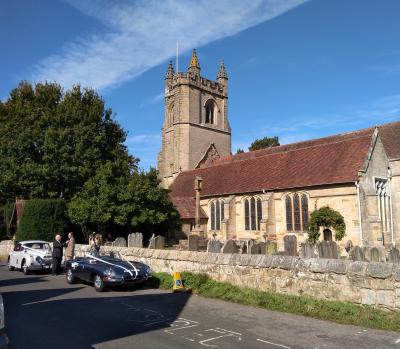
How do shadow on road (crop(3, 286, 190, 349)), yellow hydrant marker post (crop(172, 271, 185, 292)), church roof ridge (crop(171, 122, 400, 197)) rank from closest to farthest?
1. shadow on road (crop(3, 286, 190, 349))
2. yellow hydrant marker post (crop(172, 271, 185, 292))
3. church roof ridge (crop(171, 122, 400, 197))

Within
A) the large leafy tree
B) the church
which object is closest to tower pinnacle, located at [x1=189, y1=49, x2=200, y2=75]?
the church

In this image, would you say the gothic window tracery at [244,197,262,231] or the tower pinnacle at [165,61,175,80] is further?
the tower pinnacle at [165,61,175,80]

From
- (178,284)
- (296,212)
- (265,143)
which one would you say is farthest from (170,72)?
(178,284)

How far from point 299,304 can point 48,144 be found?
A: 24.7 metres

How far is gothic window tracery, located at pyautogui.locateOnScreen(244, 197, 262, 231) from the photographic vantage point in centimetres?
3195

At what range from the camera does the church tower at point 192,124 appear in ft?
166

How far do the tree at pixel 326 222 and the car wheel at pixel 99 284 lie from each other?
17.3 metres

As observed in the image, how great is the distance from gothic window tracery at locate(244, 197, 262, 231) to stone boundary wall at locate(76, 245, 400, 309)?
61.0ft

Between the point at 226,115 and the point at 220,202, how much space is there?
25199 mm

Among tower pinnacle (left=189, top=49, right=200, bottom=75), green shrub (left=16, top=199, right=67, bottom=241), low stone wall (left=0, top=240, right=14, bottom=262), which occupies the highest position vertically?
tower pinnacle (left=189, top=49, right=200, bottom=75)

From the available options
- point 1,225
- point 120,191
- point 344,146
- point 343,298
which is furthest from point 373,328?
point 1,225

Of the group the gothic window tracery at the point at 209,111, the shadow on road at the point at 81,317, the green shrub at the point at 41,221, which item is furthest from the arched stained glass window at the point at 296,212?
the gothic window tracery at the point at 209,111

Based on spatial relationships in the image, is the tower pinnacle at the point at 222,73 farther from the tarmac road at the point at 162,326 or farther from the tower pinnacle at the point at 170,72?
the tarmac road at the point at 162,326

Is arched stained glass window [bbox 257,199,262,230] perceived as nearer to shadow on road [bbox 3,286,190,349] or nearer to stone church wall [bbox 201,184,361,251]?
stone church wall [bbox 201,184,361,251]
